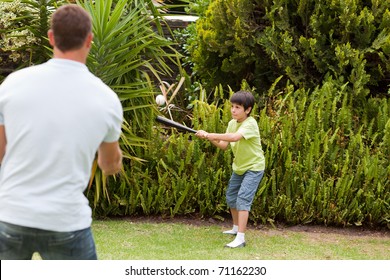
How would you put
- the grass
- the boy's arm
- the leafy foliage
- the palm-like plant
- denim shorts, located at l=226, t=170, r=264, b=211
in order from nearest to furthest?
the grass < the boy's arm < denim shorts, located at l=226, t=170, r=264, b=211 < the palm-like plant < the leafy foliage

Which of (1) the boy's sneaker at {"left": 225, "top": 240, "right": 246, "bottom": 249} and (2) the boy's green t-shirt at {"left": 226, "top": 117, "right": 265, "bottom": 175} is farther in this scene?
(2) the boy's green t-shirt at {"left": 226, "top": 117, "right": 265, "bottom": 175}

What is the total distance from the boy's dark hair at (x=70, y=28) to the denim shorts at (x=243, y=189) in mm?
3827

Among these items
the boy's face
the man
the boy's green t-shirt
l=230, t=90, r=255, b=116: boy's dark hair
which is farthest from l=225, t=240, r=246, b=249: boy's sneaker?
the man

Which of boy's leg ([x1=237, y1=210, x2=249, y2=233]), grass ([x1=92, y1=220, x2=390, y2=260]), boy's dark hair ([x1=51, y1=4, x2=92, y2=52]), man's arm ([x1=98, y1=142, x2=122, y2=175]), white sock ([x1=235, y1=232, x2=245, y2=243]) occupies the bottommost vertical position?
grass ([x1=92, y1=220, x2=390, y2=260])

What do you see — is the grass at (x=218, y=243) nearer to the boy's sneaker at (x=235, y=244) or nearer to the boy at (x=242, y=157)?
the boy's sneaker at (x=235, y=244)

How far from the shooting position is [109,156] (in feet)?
10.3

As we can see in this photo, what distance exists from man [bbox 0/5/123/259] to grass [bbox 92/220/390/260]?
3.13m

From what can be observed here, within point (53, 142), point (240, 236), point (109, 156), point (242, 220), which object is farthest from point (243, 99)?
point (53, 142)

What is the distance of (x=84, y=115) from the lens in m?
2.94

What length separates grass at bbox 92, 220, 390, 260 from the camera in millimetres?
6281

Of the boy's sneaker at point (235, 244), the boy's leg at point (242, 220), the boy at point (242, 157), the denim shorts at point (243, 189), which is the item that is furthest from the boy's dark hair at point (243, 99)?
the boy's sneaker at point (235, 244)

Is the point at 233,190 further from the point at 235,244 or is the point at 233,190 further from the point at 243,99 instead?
the point at 243,99

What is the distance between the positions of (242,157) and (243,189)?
0.95ft

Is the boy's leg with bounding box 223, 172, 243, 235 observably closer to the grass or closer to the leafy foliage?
the grass
